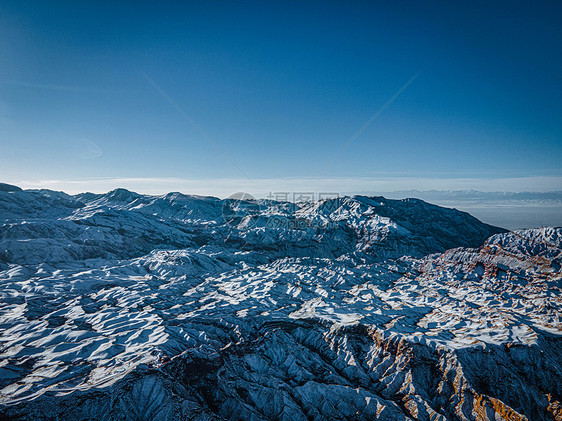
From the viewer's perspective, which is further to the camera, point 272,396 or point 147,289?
point 147,289

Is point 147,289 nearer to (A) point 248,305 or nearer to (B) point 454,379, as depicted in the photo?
(A) point 248,305

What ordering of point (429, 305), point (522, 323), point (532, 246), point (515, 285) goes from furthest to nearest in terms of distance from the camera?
point (532, 246) < point (515, 285) < point (429, 305) < point (522, 323)

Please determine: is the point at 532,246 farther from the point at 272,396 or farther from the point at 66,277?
the point at 66,277

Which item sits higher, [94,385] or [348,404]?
[94,385]

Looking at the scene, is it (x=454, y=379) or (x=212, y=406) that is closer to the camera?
(x=212, y=406)

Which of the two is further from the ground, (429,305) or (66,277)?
(66,277)

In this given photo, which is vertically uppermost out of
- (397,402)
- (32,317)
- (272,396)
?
(32,317)

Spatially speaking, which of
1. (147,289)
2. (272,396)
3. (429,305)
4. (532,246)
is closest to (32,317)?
(147,289)

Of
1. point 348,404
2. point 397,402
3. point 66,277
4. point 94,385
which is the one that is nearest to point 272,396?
point 348,404

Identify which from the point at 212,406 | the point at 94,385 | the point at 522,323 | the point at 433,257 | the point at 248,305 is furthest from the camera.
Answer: the point at 433,257
